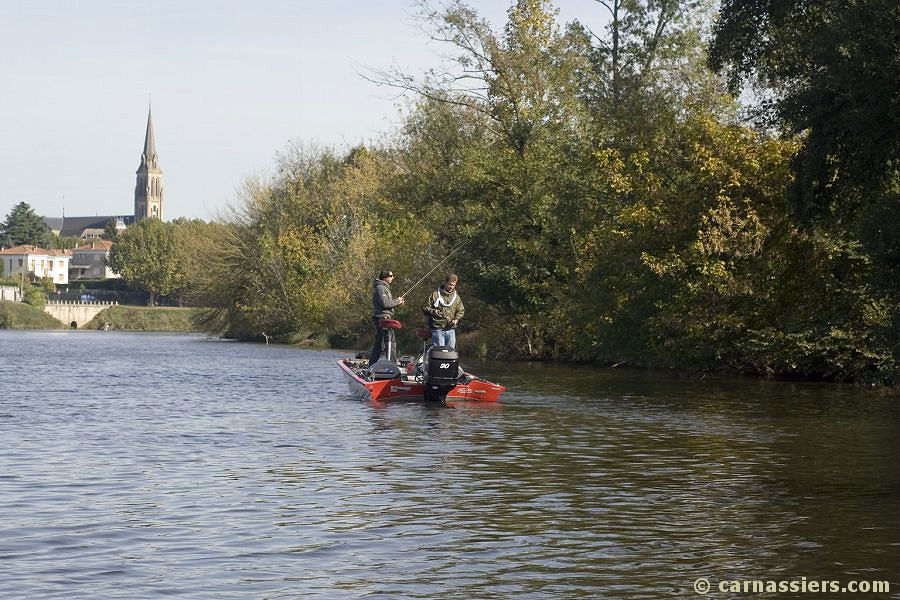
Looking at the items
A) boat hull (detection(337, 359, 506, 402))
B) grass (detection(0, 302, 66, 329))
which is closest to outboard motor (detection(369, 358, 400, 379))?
boat hull (detection(337, 359, 506, 402))

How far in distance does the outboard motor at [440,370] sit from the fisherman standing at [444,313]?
566mm

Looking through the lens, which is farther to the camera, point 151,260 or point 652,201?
point 151,260

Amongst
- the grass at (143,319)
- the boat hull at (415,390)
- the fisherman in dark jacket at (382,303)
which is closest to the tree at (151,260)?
the grass at (143,319)

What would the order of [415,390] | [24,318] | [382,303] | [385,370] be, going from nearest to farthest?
[415,390]
[385,370]
[382,303]
[24,318]

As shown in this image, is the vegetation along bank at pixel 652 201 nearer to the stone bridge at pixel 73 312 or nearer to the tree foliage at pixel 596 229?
the tree foliage at pixel 596 229

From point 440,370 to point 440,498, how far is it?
10331mm

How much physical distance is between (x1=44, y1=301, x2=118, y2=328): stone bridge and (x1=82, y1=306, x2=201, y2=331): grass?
2.46m

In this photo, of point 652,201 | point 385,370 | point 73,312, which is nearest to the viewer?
point 385,370

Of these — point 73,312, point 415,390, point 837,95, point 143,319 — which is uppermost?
point 837,95

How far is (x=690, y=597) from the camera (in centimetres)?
884

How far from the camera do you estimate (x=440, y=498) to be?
13.1 metres

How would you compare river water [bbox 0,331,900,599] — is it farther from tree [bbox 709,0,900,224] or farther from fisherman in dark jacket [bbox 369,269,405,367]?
tree [bbox 709,0,900,224]

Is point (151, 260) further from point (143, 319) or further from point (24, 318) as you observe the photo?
point (24, 318)

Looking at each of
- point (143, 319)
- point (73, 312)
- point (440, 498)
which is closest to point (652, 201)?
point (440, 498)
